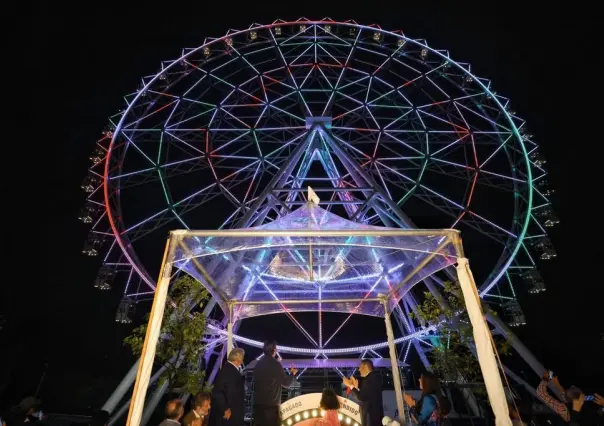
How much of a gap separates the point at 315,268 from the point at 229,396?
5.11 metres

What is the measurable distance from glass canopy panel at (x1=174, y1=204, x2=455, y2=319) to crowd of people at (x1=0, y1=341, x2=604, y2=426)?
1.98m

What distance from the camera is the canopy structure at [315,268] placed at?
4.95 m

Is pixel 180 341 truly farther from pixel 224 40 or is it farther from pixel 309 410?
pixel 224 40

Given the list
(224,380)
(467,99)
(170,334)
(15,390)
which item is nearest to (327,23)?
(467,99)

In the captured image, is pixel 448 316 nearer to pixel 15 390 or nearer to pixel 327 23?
pixel 327 23

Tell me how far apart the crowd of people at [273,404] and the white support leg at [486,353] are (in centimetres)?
121

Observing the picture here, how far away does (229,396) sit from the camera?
6.32m

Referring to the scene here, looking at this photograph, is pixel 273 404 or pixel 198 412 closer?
pixel 198 412

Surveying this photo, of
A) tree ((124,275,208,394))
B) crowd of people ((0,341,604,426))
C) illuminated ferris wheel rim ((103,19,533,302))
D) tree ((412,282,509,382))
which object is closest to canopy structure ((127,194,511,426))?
crowd of people ((0,341,604,426))

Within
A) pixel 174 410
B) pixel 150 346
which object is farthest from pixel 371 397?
pixel 150 346

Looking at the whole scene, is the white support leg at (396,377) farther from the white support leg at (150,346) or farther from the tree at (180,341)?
the white support leg at (150,346)

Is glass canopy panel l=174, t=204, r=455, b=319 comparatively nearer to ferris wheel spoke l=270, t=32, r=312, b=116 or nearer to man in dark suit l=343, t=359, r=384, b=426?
man in dark suit l=343, t=359, r=384, b=426

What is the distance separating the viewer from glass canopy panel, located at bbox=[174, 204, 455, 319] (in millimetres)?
6031

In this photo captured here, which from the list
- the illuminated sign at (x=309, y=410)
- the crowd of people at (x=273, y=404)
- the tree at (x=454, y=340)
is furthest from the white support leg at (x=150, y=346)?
the tree at (x=454, y=340)
